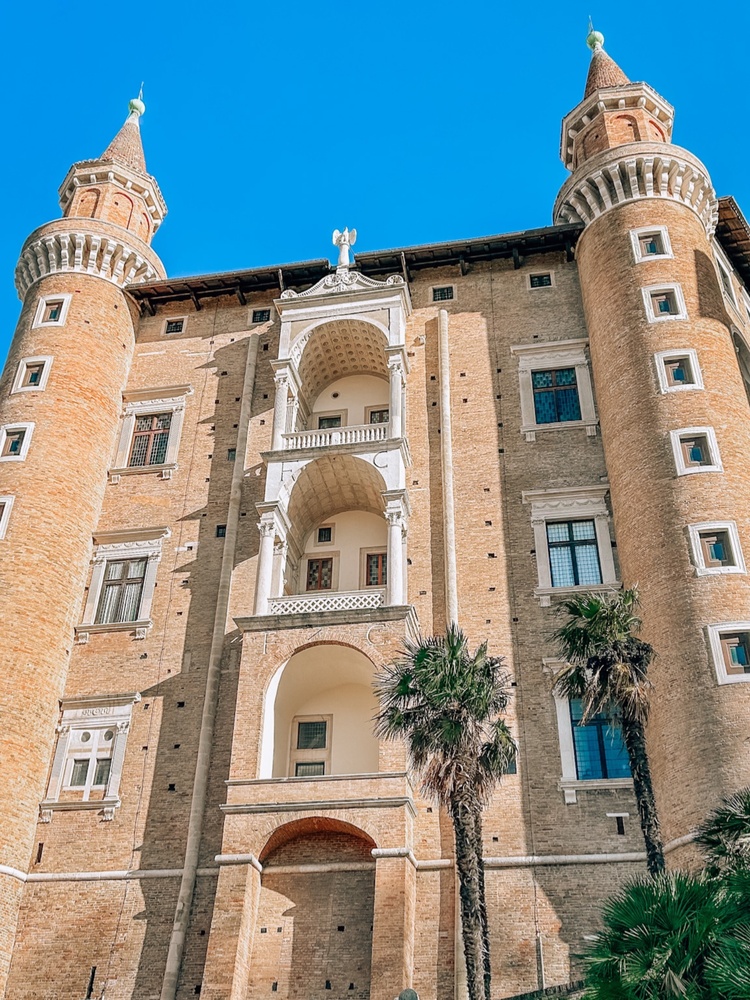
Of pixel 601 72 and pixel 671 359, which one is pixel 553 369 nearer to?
pixel 671 359

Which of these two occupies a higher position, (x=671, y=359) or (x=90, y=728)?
(x=671, y=359)

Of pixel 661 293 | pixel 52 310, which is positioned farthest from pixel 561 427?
pixel 52 310

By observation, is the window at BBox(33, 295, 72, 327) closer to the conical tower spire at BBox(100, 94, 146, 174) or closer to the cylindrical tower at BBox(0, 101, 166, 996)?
the cylindrical tower at BBox(0, 101, 166, 996)

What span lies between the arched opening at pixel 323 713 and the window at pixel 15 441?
11.4m

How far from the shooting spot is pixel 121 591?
30578mm

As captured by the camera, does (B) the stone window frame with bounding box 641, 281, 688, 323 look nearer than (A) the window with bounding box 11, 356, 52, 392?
Yes

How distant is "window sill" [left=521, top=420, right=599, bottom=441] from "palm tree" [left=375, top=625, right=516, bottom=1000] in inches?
435

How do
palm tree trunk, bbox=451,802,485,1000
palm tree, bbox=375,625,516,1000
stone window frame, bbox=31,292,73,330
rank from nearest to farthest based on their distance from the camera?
palm tree trunk, bbox=451,802,485,1000, palm tree, bbox=375,625,516,1000, stone window frame, bbox=31,292,73,330

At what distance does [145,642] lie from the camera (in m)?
29.3

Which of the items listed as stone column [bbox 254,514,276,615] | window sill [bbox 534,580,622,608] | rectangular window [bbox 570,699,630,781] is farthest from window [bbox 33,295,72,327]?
rectangular window [bbox 570,699,630,781]

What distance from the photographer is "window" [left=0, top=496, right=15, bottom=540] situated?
2980 cm

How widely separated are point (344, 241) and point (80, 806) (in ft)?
67.3

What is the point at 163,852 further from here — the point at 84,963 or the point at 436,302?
the point at 436,302

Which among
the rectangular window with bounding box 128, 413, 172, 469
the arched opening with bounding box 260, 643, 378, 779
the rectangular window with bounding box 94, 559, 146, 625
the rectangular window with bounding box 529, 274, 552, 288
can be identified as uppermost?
the rectangular window with bounding box 529, 274, 552, 288
